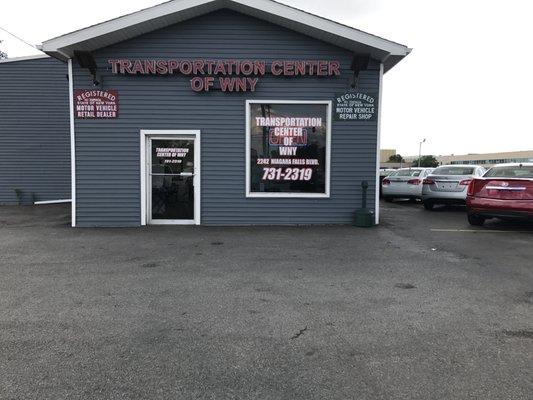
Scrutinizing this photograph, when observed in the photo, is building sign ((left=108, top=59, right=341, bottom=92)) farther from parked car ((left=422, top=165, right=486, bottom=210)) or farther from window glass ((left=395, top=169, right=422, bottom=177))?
window glass ((left=395, top=169, right=422, bottom=177))

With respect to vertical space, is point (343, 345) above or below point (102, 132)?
below

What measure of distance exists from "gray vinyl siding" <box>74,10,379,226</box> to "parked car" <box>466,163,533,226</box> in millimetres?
2276

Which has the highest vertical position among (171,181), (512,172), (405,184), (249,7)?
(249,7)

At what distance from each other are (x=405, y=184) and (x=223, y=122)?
9.40 m

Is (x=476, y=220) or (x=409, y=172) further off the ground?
(x=409, y=172)

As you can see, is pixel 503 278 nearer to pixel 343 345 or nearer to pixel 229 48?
pixel 343 345

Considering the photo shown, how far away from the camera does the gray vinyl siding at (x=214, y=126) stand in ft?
33.8

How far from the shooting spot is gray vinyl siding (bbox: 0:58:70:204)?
14.9m

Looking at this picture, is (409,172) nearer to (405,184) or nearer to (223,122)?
(405,184)

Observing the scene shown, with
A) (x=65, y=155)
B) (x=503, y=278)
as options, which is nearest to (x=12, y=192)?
(x=65, y=155)

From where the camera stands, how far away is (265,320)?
4.42m

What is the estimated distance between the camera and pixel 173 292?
17.5ft

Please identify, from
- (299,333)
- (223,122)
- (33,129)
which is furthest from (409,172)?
(299,333)

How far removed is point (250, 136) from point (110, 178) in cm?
328
